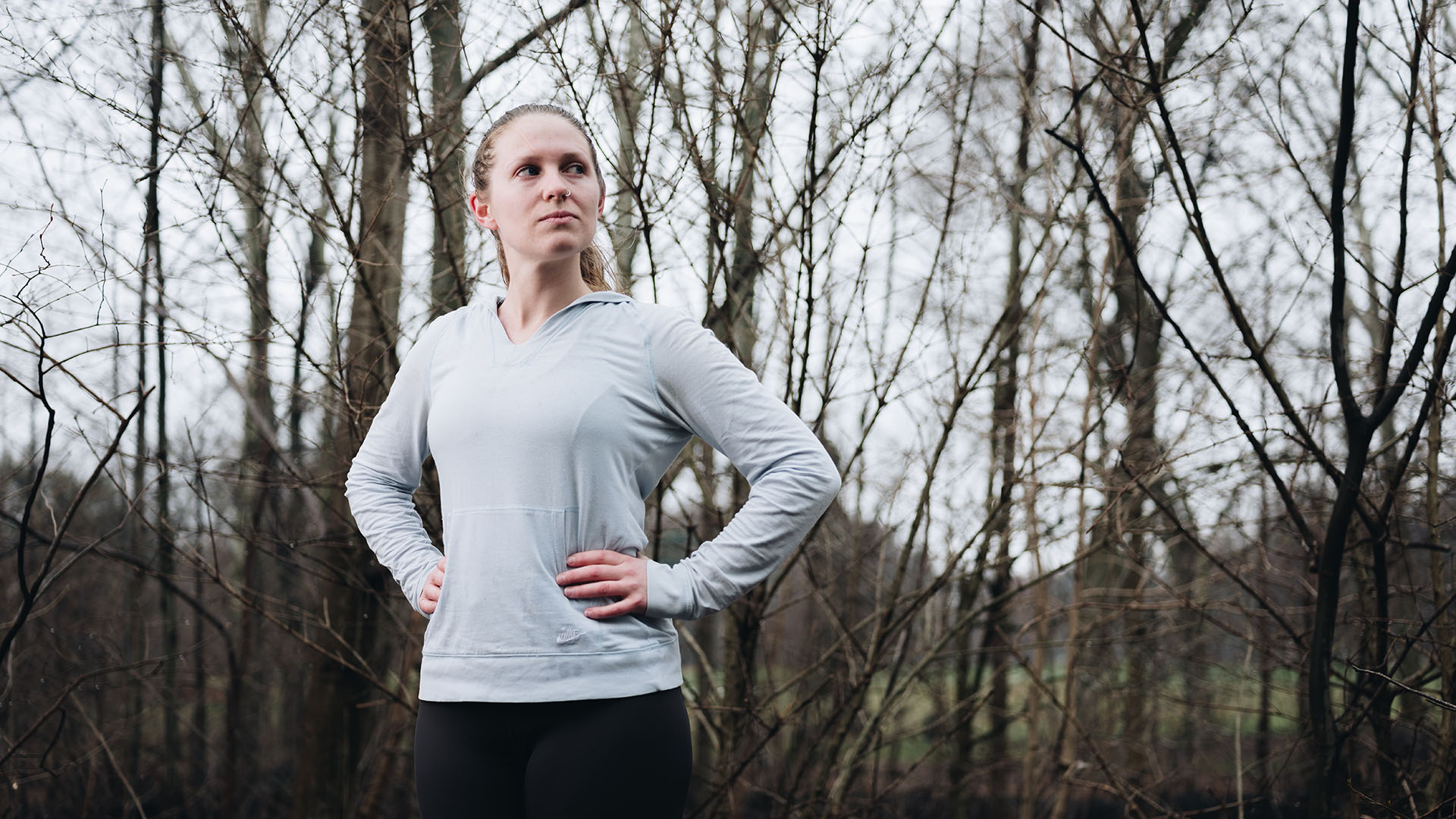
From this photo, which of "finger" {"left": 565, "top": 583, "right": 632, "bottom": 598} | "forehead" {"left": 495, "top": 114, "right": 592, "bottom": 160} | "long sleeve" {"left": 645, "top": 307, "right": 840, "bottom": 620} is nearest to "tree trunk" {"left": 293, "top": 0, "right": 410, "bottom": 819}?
"forehead" {"left": 495, "top": 114, "right": 592, "bottom": 160}

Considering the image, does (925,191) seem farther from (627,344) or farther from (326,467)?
(627,344)

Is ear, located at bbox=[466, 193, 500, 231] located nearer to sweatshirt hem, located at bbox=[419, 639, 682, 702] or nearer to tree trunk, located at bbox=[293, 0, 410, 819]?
sweatshirt hem, located at bbox=[419, 639, 682, 702]

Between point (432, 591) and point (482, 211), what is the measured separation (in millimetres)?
623

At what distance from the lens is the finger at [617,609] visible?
1340 millimetres

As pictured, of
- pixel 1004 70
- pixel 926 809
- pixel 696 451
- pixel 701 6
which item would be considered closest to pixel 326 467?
pixel 696 451

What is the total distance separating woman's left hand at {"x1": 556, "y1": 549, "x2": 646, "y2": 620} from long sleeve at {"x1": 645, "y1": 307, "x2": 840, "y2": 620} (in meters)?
0.06

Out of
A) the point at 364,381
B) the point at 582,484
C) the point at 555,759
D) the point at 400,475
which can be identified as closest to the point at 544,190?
the point at 582,484

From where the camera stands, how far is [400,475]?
169 centimetres

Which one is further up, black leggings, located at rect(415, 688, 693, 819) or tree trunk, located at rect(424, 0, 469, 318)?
tree trunk, located at rect(424, 0, 469, 318)

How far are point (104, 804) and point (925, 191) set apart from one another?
483 cm

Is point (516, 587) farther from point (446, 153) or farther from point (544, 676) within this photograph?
point (446, 153)

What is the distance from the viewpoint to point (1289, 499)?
2.56m

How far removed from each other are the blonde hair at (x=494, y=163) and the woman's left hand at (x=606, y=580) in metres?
0.49

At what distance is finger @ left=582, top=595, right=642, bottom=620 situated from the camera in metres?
1.34
